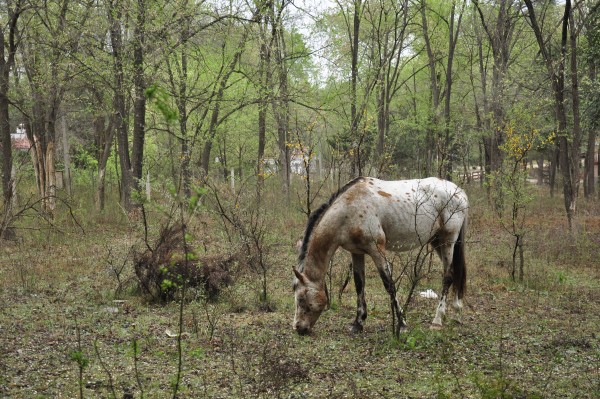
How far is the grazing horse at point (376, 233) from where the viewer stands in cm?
721

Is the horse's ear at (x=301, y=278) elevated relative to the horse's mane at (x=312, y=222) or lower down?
lower down

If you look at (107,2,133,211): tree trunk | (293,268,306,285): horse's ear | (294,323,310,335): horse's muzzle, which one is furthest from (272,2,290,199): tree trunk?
(294,323,310,335): horse's muzzle

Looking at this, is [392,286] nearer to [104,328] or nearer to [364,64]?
[104,328]

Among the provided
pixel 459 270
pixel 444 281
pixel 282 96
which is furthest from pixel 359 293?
pixel 282 96

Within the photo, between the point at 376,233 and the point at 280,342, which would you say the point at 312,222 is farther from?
the point at 280,342

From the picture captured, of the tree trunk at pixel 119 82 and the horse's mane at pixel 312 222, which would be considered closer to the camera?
the horse's mane at pixel 312 222

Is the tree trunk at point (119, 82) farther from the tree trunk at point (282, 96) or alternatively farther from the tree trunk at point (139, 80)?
the tree trunk at point (282, 96)

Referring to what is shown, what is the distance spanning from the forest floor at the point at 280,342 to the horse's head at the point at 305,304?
166 millimetres

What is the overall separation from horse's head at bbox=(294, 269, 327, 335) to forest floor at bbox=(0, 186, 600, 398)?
166mm

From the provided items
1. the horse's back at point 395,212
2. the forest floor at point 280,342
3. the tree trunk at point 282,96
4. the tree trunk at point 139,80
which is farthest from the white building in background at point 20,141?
the horse's back at point 395,212

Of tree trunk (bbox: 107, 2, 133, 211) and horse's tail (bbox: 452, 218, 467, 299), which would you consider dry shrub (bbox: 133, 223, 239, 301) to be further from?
tree trunk (bbox: 107, 2, 133, 211)

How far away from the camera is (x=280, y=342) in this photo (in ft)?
22.4

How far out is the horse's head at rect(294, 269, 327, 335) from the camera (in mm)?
7129

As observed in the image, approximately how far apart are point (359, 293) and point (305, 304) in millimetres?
983
